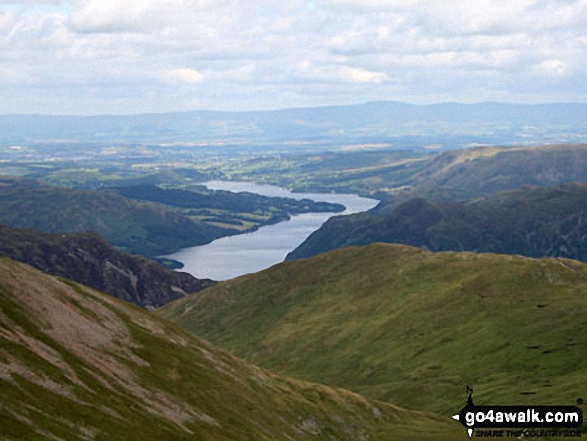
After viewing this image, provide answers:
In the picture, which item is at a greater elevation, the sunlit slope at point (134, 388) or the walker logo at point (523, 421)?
the sunlit slope at point (134, 388)

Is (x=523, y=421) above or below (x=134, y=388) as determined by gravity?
below

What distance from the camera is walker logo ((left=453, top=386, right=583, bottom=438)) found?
126875mm

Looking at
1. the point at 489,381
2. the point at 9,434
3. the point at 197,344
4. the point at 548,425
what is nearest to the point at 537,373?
the point at 489,381

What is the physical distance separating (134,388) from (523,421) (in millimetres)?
69114

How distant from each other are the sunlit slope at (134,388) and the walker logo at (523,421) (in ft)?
15.0

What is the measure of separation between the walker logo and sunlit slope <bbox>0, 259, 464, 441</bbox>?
180 inches

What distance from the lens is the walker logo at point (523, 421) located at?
416ft

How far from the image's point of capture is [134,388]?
98.2 m

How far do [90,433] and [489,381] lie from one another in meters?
133

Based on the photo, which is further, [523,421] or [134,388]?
[523,421]

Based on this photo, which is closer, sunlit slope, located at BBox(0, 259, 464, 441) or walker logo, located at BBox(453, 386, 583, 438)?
sunlit slope, located at BBox(0, 259, 464, 441)

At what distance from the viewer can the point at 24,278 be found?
115438mm

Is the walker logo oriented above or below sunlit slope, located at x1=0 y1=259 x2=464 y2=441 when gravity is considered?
below

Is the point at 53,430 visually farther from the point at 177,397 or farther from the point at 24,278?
the point at 24,278
